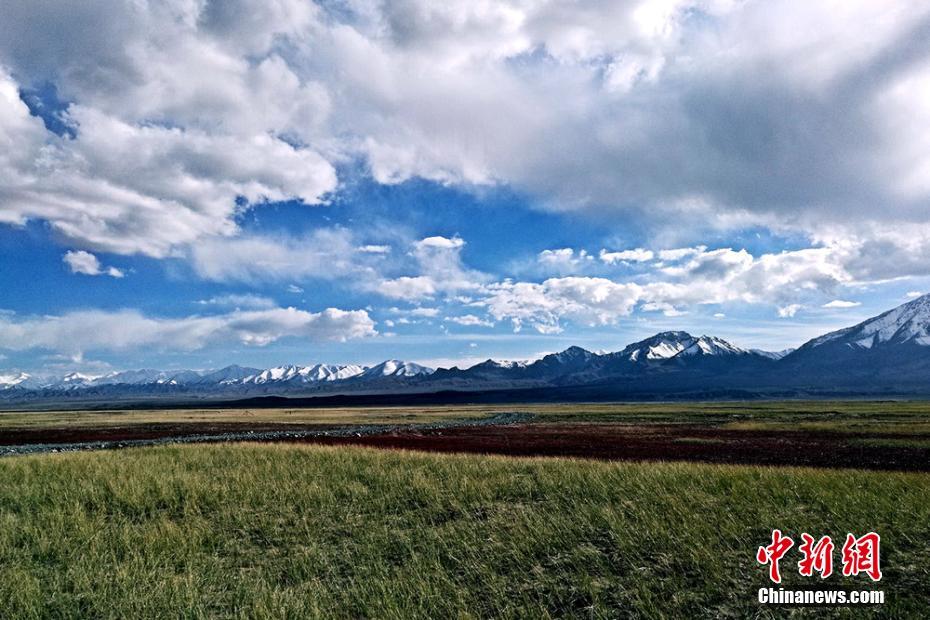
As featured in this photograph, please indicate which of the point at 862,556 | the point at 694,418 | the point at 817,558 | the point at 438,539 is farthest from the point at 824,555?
Result: the point at 694,418

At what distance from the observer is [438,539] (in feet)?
45.6

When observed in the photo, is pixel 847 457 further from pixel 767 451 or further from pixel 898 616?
pixel 898 616

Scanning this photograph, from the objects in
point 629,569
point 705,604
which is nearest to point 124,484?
point 629,569

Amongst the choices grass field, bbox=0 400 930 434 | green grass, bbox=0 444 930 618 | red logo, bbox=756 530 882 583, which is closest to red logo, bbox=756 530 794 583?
red logo, bbox=756 530 882 583

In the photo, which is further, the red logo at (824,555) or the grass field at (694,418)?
the grass field at (694,418)

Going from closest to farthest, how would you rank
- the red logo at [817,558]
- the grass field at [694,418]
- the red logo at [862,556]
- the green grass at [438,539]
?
1. the green grass at [438,539]
2. the red logo at [862,556]
3. the red logo at [817,558]
4. the grass field at [694,418]

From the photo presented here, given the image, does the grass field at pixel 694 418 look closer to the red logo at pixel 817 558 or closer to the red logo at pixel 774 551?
the red logo at pixel 817 558

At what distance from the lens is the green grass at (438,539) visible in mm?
10461

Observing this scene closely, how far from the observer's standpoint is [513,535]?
13812mm

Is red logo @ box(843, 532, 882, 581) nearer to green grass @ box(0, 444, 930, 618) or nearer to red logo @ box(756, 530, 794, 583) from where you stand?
green grass @ box(0, 444, 930, 618)

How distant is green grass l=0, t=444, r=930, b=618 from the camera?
10461mm

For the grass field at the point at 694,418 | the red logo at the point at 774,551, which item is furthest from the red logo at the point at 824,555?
the grass field at the point at 694,418

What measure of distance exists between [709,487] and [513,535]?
7.72 metres

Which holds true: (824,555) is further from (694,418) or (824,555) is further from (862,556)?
(694,418)
